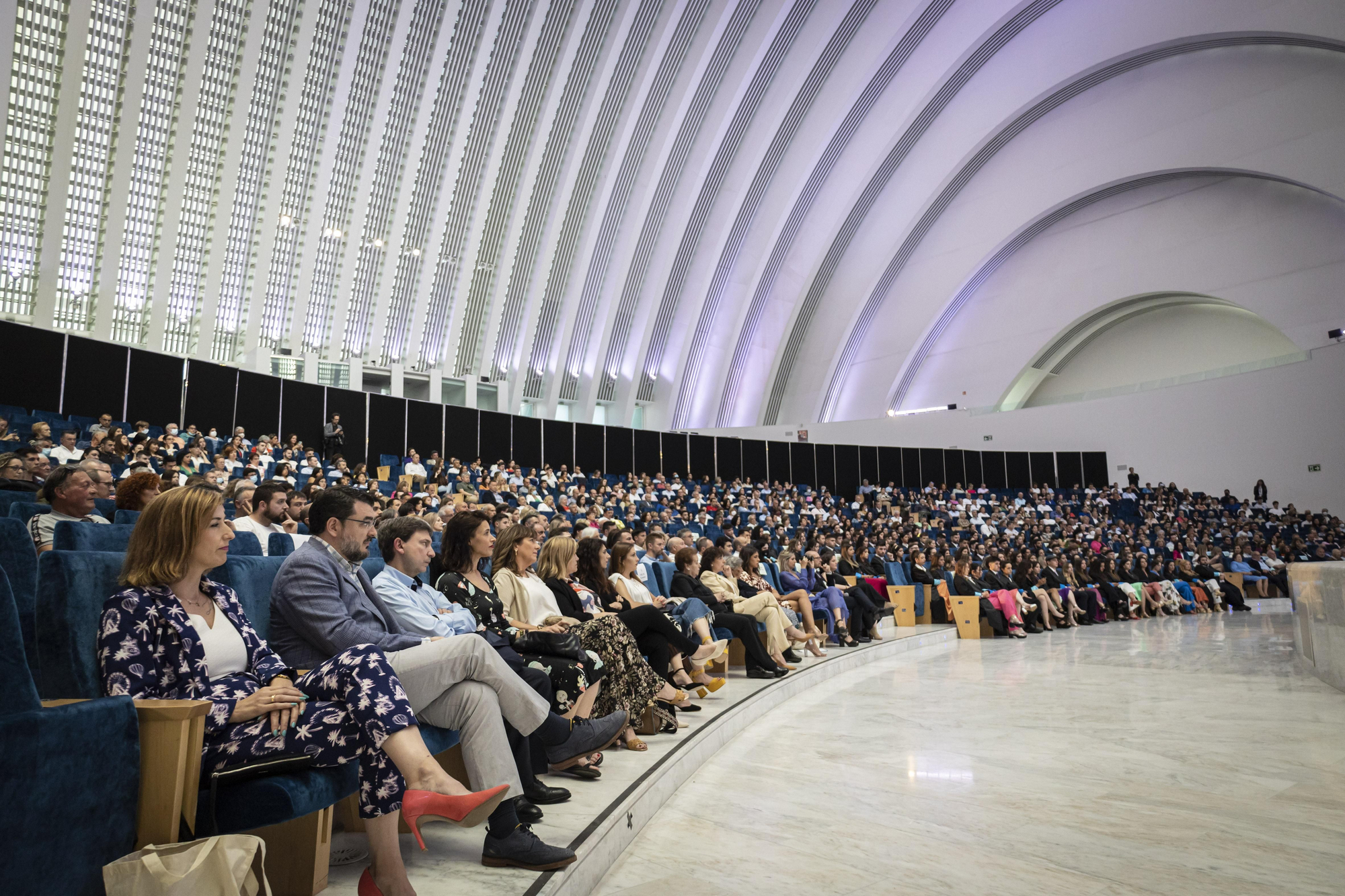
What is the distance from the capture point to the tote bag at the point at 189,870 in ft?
4.31

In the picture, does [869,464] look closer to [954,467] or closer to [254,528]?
[954,467]

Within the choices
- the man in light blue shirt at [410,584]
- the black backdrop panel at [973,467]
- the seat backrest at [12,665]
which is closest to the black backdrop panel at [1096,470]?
the black backdrop panel at [973,467]

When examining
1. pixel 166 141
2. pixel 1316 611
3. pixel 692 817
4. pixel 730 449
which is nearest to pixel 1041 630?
pixel 1316 611

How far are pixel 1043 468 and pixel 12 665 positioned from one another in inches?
823

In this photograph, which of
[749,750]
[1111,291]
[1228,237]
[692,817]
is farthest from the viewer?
[1111,291]

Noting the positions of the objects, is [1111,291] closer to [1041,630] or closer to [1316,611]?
[1041,630]

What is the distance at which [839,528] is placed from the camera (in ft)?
46.3

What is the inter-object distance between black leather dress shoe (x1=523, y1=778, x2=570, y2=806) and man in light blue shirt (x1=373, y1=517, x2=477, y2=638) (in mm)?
553

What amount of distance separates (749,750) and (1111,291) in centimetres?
1994

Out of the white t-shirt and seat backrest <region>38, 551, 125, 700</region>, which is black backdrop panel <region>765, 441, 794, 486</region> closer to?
the white t-shirt

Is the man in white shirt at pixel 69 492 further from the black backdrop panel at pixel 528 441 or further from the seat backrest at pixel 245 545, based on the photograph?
the black backdrop panel at pixel 528 441

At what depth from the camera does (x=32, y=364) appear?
1032 centimetres

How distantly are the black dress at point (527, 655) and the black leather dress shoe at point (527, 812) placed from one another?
589mm

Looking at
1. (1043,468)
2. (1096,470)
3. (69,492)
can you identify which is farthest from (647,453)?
(69,492)
